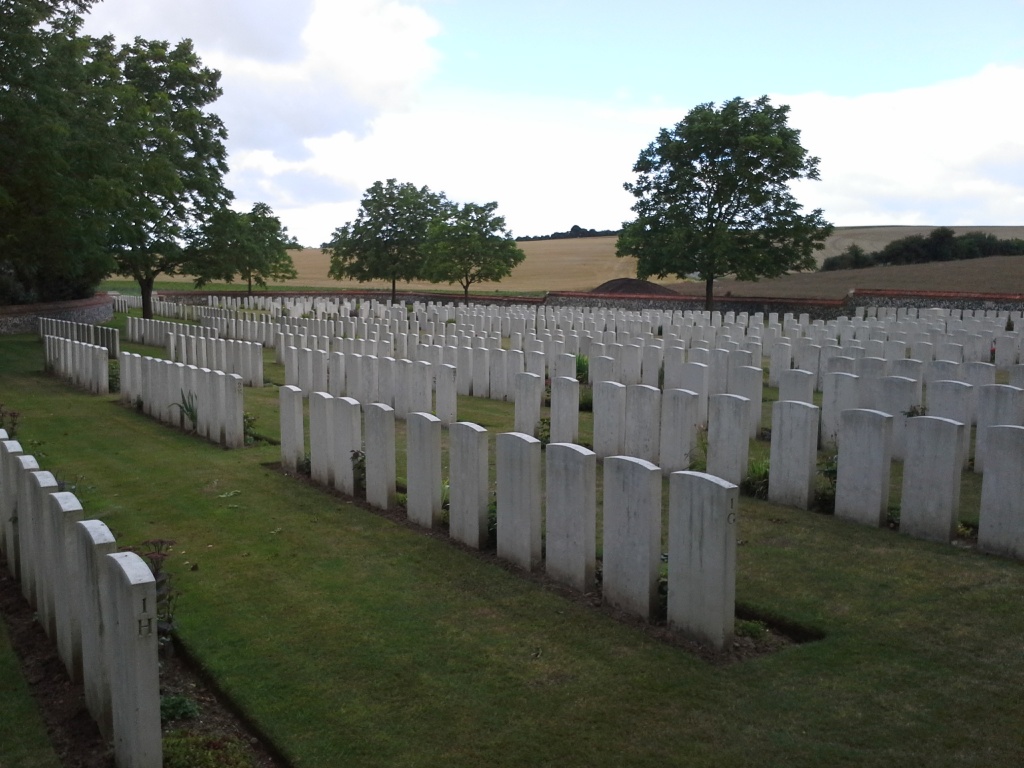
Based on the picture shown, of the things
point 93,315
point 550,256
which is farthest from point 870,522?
point 550,256

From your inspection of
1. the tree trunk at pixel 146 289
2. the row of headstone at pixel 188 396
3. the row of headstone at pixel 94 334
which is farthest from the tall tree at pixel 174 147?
the row of headstone at pixel 188 396

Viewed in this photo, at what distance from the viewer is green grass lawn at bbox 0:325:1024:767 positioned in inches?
145

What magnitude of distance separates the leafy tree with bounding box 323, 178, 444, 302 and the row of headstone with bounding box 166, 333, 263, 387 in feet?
102

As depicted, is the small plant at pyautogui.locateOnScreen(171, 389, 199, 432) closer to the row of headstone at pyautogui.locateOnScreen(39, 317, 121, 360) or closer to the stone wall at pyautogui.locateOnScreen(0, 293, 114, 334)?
the row of headstone at pyautogui.locateOnScreen(39, 317, 121, 360)

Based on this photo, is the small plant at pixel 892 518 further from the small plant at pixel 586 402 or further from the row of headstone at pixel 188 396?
the row of headstone at pixel 188 396

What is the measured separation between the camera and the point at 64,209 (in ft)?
54.3

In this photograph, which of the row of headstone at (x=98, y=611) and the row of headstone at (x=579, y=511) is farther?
the row of headstone at (x=579, y=511)

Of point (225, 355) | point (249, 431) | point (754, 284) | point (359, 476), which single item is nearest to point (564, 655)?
point (359, 476)

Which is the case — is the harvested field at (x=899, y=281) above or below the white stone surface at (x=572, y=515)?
above

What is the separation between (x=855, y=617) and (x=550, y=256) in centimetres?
7931

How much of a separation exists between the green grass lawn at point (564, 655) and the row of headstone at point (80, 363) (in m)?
8.19

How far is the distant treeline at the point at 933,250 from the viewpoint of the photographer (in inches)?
2122

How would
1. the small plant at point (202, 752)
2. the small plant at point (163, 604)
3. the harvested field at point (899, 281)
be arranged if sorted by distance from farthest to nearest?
the harvested field at point (899, 281), the small plant at point (163, 604), the small plant at point (202, 752)

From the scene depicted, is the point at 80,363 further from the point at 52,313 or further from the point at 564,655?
the point at 52,313
